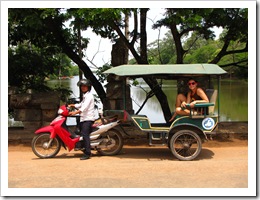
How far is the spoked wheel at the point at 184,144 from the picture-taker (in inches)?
265

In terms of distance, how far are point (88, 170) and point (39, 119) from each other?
317 cm

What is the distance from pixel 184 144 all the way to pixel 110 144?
4.92ft

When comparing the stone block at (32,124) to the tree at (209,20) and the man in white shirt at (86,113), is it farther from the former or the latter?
the tree at (209,20)

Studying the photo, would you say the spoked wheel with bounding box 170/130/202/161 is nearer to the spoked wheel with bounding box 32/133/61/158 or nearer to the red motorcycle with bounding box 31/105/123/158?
the red motorcycle with bounding box 31/105/123/158

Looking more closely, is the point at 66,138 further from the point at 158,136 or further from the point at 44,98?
the point at 44,98

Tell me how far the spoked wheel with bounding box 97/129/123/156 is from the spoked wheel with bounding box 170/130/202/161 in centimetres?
112

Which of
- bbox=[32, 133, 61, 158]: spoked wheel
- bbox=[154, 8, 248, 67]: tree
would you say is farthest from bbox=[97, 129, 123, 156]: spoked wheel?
bbox=[154, 8, 248, 67]: tree

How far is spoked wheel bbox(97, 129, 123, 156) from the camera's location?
716 centimetres

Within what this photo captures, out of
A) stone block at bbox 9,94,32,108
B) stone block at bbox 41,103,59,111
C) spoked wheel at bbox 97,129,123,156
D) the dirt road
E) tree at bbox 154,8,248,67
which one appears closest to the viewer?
the dirt road

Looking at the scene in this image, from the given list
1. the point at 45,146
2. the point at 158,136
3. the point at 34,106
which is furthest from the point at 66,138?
the point at 34,106

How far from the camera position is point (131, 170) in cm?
595

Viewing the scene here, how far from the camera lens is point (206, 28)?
33.9ft

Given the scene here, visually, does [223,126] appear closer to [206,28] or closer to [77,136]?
[206,28]
